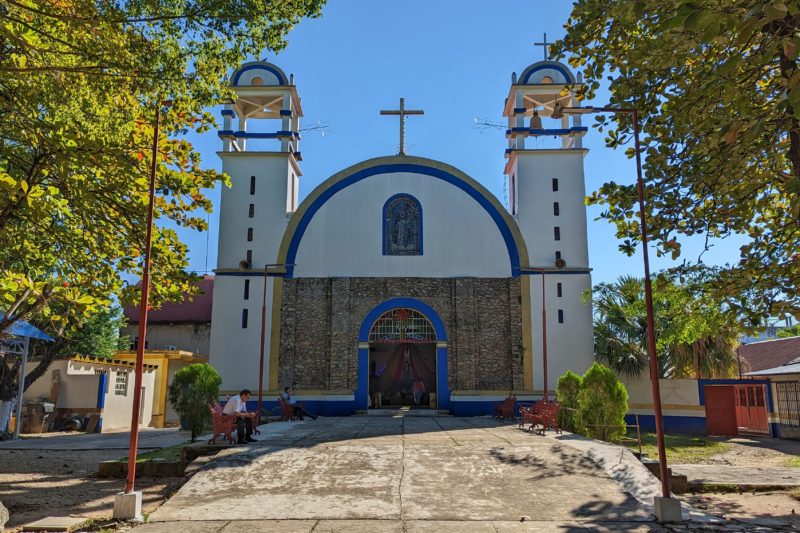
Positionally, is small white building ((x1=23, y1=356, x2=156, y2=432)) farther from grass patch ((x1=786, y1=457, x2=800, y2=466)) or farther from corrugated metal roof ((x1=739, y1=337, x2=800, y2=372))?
corrugated metal roof ((x1=739, y1=337, x2=800, y2=372))

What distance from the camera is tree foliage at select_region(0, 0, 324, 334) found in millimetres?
7770

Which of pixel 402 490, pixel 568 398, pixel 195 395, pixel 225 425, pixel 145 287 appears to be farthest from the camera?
pixel 568 398

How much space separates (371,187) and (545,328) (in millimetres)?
8227

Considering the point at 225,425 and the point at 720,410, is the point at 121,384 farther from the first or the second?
the point at 720,410

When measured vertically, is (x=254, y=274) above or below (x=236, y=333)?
above

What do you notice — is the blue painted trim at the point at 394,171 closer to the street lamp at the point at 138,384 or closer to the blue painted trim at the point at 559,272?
A: the blue painted trim at the point at 559,272

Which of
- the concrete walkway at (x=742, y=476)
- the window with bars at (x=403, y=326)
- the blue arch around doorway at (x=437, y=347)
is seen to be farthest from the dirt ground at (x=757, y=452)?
the window with bars at (x=403, y=326)

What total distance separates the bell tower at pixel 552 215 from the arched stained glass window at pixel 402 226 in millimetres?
3767

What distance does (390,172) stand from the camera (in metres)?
25.0

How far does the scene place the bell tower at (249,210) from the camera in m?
23.4

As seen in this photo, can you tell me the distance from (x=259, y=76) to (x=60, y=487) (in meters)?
18.6

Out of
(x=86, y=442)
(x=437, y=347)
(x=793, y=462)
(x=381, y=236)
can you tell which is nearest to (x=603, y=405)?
(x=793, y=462)

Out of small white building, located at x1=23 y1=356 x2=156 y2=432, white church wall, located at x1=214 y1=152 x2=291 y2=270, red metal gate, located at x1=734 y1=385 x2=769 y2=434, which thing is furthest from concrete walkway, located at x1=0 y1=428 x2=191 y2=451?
red metal gate, located at x1=734 y1=385 x2=769 y2=434

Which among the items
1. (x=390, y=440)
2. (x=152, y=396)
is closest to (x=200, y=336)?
(x=152, y=396)
